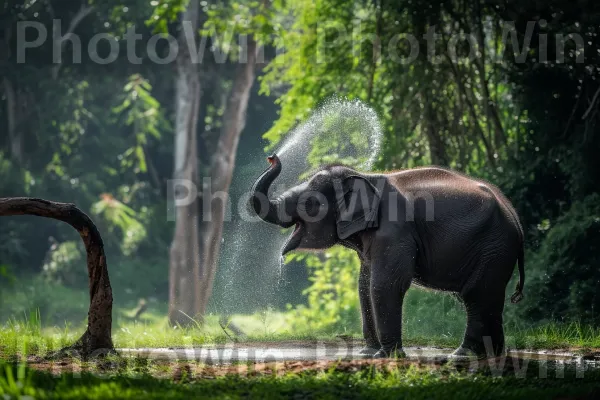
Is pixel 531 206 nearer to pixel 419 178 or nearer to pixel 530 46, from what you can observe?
pixel 530 46

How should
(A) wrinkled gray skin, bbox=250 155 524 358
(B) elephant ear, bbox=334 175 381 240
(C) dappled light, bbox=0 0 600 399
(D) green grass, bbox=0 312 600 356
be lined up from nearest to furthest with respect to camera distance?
(C) dappled light, bbox=0 0 600 399
(A) wrinkled gray skin, bbox=250 155 524 358
(B) elephant ear, bbox=334 175 381 240
(D) green grass, bbox=0 312 600 356

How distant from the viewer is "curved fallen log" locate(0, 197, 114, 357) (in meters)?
8.58

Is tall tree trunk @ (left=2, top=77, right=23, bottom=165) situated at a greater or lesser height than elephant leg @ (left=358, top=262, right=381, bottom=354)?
greater

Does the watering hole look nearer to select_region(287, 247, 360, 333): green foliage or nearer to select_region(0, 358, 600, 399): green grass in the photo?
select_region(0, 358, 600, 399): green grass

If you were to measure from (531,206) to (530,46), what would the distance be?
2.17 m

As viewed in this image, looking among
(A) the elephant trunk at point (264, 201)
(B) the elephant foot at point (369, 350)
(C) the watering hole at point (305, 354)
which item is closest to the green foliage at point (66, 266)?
(C) the watering hole at point (305, 354)

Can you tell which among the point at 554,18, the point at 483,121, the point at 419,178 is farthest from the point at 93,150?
the point at 419,178

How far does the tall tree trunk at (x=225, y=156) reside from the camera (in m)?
23.8

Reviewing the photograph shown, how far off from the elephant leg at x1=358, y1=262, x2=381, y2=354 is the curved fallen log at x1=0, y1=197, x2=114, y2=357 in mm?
2155

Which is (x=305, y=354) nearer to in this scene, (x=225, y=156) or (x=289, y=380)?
(x=289, y=380)

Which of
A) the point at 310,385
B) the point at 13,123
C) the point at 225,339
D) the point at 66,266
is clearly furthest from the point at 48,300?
the point at 310,385

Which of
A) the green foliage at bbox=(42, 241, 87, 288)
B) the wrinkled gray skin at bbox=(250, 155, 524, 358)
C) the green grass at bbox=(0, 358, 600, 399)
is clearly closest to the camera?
the green grass at bbox=(0, 358, 600, 399)

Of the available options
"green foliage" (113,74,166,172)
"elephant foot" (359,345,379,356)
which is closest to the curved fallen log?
"elephant foot" (359,345,379,356)

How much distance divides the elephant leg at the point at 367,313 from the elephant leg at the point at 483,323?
77cm
